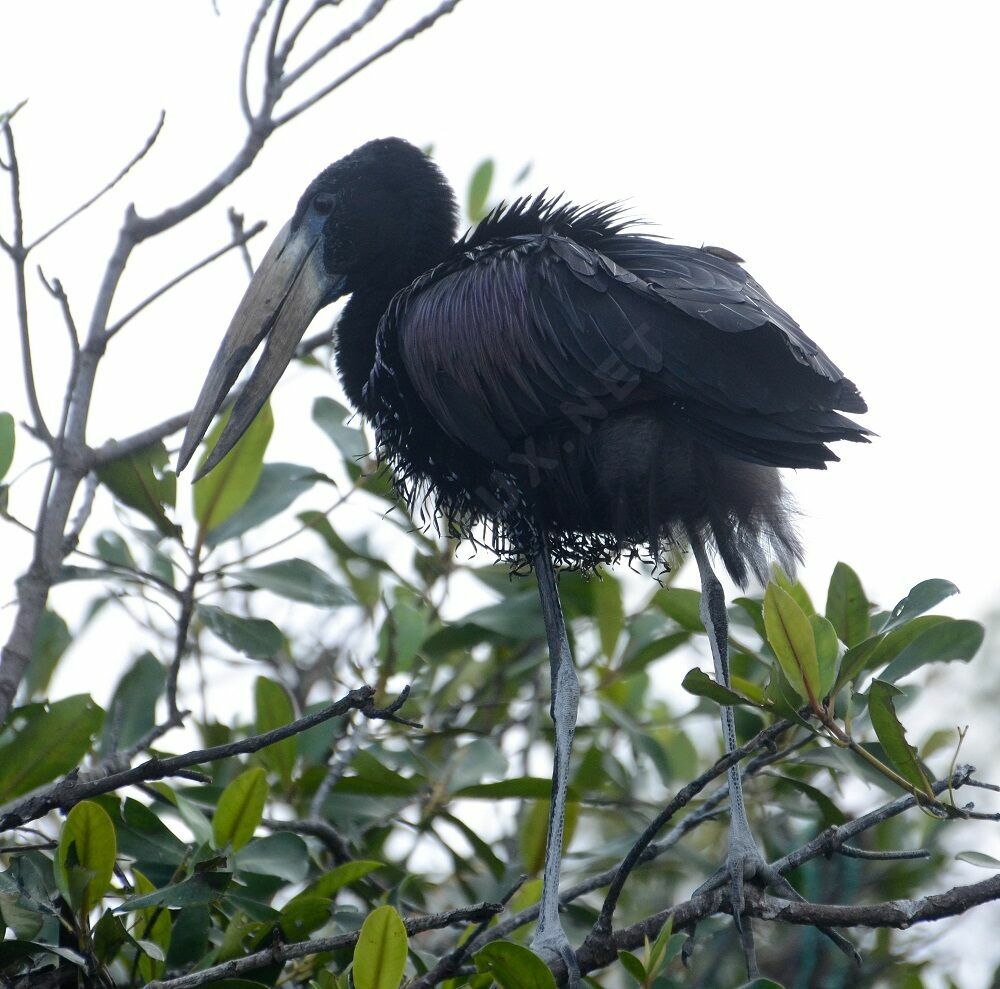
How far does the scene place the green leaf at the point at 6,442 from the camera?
320cm

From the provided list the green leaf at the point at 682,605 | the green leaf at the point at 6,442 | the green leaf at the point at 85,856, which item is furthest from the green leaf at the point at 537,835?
the green leaf at the point at 6,442

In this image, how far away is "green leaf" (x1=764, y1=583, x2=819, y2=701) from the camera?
2.39m

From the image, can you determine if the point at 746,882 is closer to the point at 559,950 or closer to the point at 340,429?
the point at 559,950

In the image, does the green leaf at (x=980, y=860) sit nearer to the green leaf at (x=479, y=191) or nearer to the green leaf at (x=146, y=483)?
the green leaf at (x=146, y=483)

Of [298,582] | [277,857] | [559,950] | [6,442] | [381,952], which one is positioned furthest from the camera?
[298,582]

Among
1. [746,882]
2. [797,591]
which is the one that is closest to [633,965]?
[746,882]

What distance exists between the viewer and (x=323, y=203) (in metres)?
4.04

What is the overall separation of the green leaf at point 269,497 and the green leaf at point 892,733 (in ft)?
5.97

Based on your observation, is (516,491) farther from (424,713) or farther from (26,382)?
(26,382)

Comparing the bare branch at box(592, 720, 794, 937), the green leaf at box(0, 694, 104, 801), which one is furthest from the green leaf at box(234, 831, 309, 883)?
the bare branch at box(592, 720, 794, 937)

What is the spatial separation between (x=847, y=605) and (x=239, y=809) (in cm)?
143

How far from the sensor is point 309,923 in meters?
2.63

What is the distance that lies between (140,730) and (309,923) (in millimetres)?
986

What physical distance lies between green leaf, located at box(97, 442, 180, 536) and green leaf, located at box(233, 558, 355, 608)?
0.25 meters
